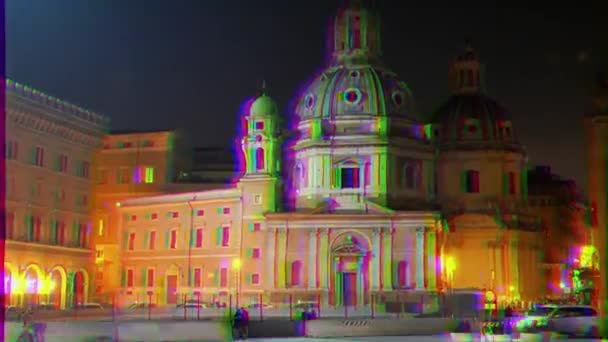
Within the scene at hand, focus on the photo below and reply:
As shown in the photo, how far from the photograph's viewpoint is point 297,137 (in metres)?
58.1

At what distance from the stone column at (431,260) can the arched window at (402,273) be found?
1.23m

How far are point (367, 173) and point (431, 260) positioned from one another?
611 cm

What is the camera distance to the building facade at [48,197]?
157ft

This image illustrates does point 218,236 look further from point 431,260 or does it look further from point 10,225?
point 10,225

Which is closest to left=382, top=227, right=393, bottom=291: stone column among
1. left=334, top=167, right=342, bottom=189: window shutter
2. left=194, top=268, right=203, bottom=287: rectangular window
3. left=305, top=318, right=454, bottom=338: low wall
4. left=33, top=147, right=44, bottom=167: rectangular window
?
left=334, top=167, right=342, bottom=189: window shutter

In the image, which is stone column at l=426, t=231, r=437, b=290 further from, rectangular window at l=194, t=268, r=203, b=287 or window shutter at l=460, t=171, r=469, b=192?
Result: rectangular window at l=194, t=268, r=203, b=287

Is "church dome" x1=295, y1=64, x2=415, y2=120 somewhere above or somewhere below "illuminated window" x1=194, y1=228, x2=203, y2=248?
above

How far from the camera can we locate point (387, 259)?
52.5m

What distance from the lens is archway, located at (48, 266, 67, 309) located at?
4978 centimetres

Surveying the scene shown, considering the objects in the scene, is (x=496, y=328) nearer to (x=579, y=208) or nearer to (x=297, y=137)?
(x=297, y=137)

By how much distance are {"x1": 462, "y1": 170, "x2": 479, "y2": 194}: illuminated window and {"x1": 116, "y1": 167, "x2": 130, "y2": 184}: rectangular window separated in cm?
2206

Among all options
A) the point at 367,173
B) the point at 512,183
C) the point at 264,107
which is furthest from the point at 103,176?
the point at 512,183

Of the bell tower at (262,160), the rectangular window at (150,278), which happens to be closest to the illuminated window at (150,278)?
the rectangular window at (150,278)

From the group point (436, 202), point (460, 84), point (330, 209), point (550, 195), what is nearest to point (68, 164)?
point (330, 209)
